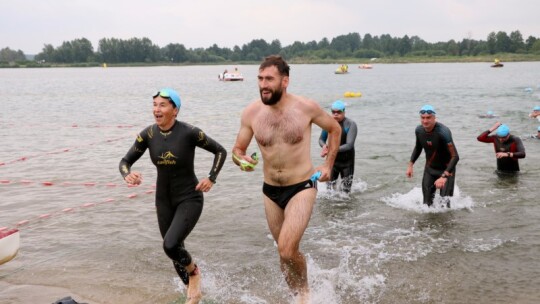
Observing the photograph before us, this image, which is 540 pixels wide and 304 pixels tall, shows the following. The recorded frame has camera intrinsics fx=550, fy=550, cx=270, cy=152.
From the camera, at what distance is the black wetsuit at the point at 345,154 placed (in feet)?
33.3

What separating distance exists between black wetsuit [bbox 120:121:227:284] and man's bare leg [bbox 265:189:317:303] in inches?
31.0

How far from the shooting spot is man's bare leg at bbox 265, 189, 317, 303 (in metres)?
Result: 5.13

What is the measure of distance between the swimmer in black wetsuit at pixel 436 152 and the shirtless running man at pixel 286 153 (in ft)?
12.2

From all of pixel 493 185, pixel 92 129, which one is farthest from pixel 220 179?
pixel 92 129

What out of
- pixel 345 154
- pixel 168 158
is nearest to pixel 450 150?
pixel 345 154

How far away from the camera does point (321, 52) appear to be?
196m

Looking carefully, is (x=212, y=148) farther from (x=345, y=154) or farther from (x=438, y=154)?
(x=345, y=154)

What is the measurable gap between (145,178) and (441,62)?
167675 millimetres

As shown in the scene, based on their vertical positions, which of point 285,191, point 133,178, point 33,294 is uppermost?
point 133,178

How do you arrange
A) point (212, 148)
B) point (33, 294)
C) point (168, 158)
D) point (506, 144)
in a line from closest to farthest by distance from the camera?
point (168, 158) < point (212, 148) < point (33, 294) < point (506, 144)

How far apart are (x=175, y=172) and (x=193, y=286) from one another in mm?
1219

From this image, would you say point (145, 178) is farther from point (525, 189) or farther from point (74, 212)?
point (525, 189)

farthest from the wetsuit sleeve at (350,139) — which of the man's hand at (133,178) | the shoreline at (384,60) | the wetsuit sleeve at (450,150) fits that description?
the shoreline at (384,60)

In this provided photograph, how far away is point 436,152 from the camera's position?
8.99m
